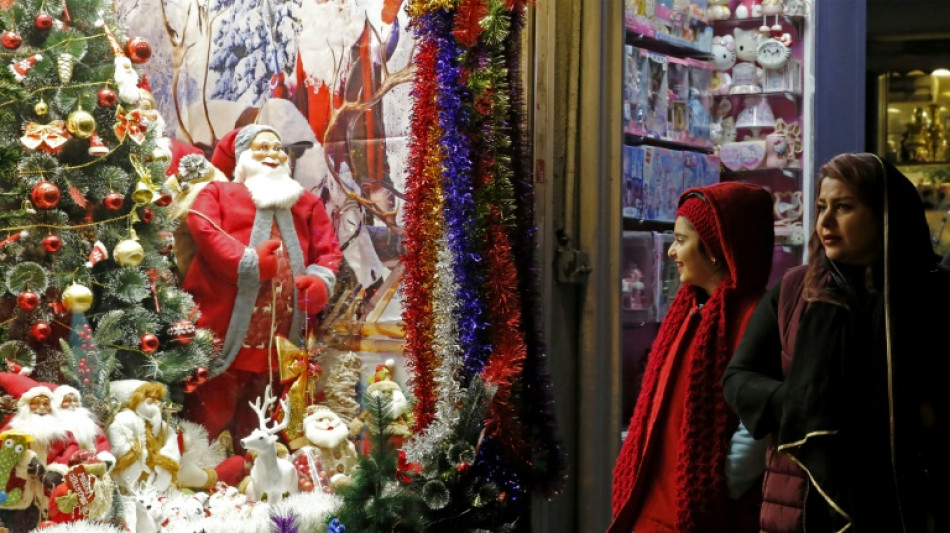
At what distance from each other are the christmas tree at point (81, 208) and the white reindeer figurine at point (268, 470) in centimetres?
59

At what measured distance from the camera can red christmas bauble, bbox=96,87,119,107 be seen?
4941mm

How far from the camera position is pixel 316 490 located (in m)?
4.88

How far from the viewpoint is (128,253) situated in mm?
4992

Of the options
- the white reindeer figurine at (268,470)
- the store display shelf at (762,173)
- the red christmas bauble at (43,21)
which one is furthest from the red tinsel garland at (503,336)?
the red christmas bauble at (43,21)

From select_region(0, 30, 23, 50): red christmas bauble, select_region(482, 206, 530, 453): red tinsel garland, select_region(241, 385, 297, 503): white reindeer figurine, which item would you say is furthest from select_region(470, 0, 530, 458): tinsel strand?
select_region(0, 30, 23, 50): red christmas bauble

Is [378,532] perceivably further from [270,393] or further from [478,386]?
[270,393]

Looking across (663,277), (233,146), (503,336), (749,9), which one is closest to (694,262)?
(503,336)

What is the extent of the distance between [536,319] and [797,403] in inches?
71.9

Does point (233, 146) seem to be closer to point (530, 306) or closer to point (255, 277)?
point (255, 277)

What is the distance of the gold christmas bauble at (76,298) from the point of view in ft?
15.9

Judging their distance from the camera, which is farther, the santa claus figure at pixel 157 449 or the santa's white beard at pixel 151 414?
the santa's white beard at pixel 151 414

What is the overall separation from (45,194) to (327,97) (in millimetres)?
1212

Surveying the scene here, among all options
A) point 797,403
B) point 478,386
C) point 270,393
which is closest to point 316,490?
point 270,393

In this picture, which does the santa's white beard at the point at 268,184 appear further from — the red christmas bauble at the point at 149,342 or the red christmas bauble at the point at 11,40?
the red christmas bauble at the point at 11,40
